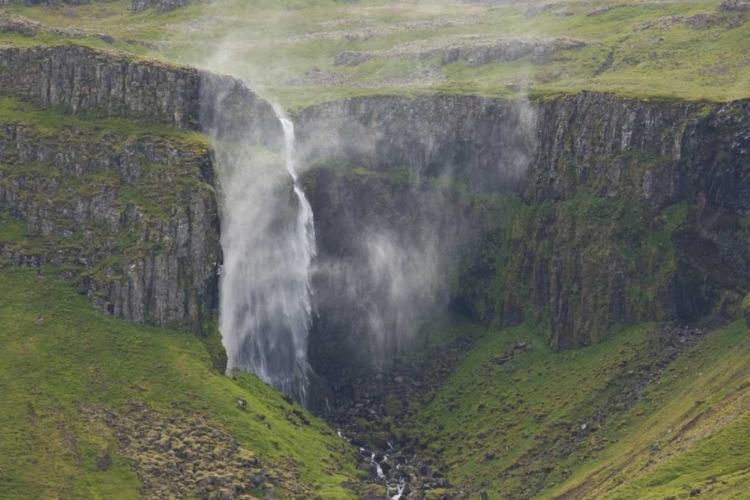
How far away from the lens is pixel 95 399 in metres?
169

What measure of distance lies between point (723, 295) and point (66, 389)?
97594 millimetres

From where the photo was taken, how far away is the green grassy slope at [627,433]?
15138 cm

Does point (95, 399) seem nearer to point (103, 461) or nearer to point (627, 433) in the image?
point (103, 461)

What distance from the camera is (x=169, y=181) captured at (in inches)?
7761

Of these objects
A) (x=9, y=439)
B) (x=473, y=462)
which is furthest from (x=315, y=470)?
(x=9, y=439)

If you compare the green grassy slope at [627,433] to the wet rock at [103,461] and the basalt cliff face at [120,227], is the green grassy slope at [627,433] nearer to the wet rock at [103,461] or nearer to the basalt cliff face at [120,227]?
the basalt cliff face at [120,227]

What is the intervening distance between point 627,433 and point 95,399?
72.8 m

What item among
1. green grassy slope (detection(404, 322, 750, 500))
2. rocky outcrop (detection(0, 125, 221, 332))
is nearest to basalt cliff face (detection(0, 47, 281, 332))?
rocky outcrop (detection(0, 125, 221, 332))

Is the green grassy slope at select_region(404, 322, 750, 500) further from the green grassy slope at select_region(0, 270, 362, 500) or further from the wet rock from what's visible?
the wet rock

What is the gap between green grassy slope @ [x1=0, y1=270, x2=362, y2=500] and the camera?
158 meters

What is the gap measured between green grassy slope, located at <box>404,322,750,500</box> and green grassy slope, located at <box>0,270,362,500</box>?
2284 cm

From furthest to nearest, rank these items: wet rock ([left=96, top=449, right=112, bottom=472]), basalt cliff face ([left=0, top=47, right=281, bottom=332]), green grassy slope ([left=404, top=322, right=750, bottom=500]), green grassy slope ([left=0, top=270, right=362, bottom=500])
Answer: basalt cliff face ([left=0, top=47, right=281, bottom=332]) → wet rock ([left=96, top=449, right=112, bottom=472]) → green grassy slope ([left=0, top=270, right=362, bottom=500]) → green grassy slope ([left=404, top=322, right=750, bottom=500])

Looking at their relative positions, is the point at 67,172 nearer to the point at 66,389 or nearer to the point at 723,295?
the point at 66,389

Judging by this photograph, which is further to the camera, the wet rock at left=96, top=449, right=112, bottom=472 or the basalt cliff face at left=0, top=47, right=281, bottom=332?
the basalt cliff face at left=0, top=47, right=281, bottom=332
